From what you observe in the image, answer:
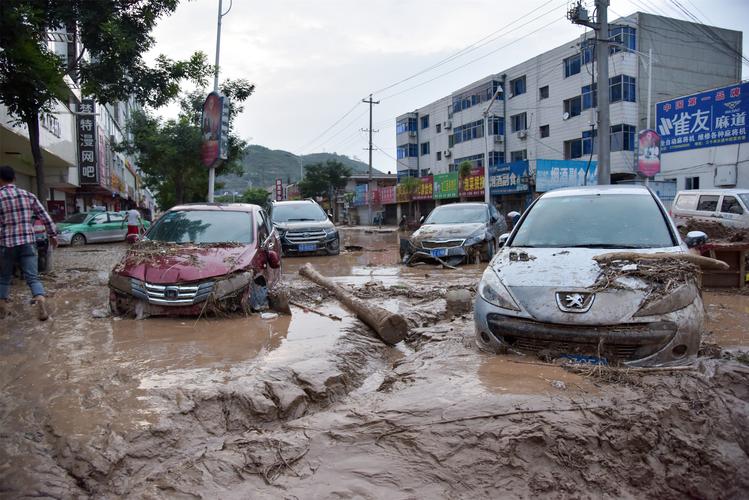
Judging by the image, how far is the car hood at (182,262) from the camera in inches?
228

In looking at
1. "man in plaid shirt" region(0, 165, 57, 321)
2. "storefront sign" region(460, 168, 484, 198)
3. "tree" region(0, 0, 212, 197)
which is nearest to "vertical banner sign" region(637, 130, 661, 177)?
"storefront sign" region(460, 168, 484, 198)

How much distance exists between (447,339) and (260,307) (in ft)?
7.87

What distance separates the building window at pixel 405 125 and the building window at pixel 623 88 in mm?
25096

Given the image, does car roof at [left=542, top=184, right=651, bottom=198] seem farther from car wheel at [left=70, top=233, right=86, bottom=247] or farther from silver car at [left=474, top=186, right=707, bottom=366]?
car wheel at [left=70, top=233, right=86, bottom=247]

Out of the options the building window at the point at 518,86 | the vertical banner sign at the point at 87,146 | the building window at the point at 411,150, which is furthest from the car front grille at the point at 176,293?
the building window at the point at 411,150

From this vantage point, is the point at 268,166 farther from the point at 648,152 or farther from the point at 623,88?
the point at 648,152

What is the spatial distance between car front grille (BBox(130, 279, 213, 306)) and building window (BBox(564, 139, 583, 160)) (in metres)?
32.7

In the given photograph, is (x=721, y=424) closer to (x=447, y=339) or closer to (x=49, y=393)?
(x=447, y=339)

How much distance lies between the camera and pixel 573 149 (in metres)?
34.9

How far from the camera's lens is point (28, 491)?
2.51 m

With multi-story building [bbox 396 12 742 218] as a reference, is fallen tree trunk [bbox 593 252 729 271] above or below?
below

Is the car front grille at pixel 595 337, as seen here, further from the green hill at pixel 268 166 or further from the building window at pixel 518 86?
the green hill at pixel 268 166

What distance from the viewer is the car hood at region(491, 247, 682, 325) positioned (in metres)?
3.70

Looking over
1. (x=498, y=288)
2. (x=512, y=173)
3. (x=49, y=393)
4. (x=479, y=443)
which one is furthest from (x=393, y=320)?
(x=512, y=173)
